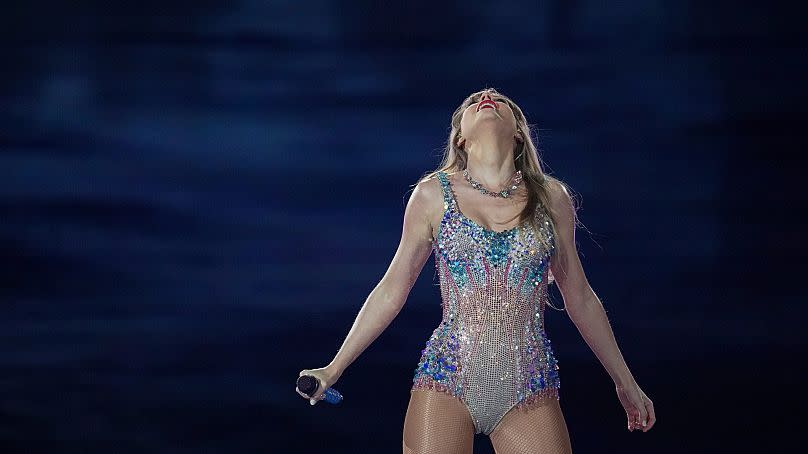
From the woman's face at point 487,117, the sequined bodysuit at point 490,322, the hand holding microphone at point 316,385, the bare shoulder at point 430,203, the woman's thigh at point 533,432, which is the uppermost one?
the woman's face at point 487,117

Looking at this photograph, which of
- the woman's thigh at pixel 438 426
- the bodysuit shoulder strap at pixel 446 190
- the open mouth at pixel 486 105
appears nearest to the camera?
the woman's thigh at pixel 438 426

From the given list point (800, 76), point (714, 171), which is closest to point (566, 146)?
point (714, 171)

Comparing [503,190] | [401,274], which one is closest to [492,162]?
[503,190]

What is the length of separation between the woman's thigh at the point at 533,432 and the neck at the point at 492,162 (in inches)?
22.3

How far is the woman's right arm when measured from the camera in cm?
259

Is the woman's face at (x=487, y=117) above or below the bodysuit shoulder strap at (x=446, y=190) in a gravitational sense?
Answer: above

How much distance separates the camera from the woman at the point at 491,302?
243 centimetres

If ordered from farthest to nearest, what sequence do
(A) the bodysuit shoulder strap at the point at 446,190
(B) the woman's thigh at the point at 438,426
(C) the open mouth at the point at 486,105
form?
(C) the open mouth at the point at 486,105
(A) the bodysuit shoulder strap at the point at 446,190
(B) the woman's thigh at the point at 438,426

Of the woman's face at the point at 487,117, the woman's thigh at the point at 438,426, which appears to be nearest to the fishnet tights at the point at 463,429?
the woman's thigh at the point at 438,426

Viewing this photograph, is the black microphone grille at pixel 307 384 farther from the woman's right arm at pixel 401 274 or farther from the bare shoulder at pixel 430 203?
the bare shoulder at pixel 430 203

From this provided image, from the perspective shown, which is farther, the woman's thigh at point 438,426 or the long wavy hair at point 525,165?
the long wavy hair at point 525,165

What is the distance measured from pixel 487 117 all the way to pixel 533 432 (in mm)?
790

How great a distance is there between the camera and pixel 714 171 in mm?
4750

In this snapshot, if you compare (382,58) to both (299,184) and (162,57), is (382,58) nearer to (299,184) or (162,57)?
(299,184)
